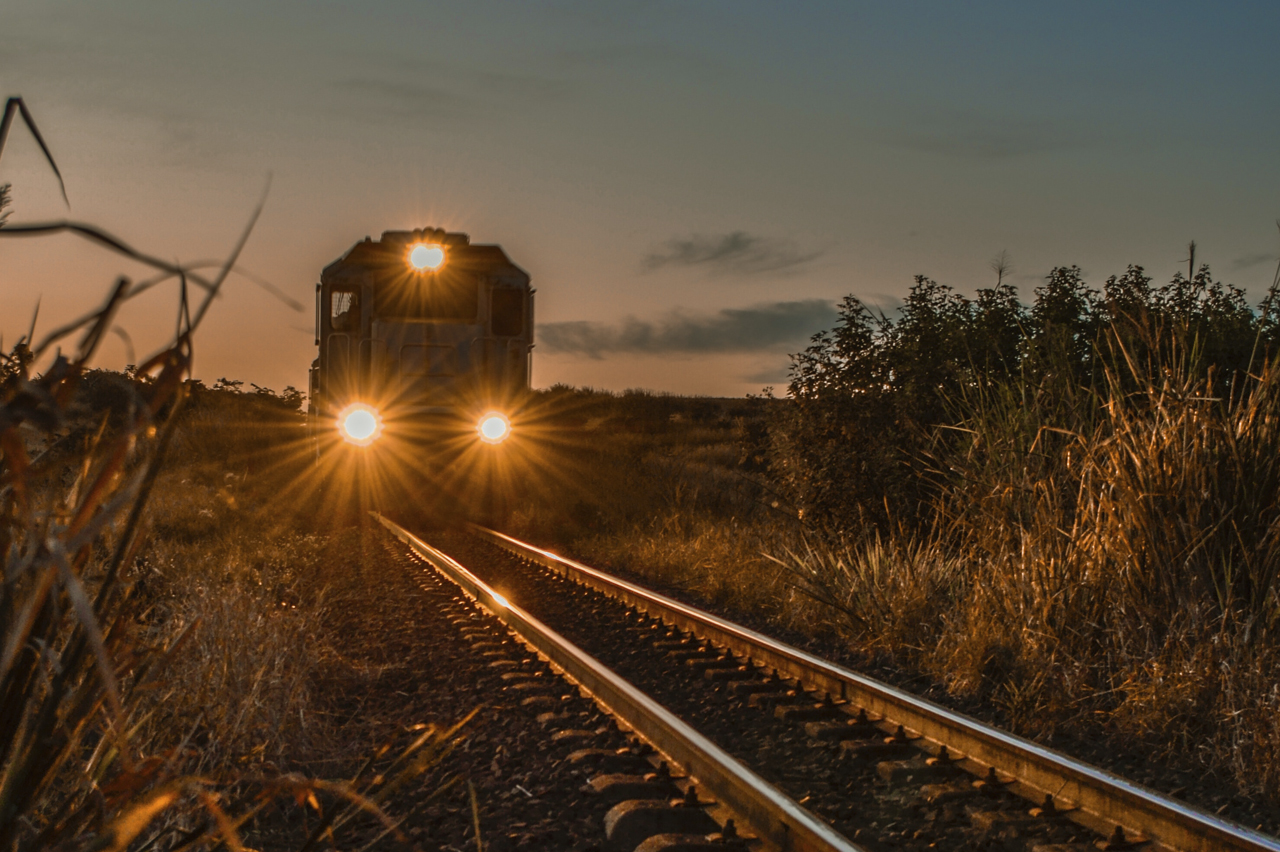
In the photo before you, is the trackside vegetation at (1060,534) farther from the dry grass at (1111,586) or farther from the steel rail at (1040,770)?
the steel rail at (1040,770)

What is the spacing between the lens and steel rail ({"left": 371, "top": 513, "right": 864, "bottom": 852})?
10.5 ft

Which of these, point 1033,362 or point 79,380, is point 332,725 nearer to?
point 79,380

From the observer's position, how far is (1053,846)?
3.26 meters

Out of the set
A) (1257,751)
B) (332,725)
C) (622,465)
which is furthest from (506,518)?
(1257,751)

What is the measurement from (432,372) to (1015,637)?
11.6m

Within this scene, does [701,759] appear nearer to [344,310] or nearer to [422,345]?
[422,345]

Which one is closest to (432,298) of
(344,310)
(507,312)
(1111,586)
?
(507,312)

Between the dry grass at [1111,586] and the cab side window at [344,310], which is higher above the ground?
the cab side window at [344,310]

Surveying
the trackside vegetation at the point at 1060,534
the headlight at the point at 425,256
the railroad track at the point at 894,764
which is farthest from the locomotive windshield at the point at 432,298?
the railroad track at the point at 894,764

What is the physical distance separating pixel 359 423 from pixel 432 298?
2.27 m

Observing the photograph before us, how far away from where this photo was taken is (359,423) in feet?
49.2

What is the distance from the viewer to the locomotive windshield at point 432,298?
15500 millimetres

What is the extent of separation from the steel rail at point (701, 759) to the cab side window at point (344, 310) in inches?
394

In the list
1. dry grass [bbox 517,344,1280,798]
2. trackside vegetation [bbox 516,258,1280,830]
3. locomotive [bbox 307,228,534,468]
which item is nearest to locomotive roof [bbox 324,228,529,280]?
locomotive [bbox 307,228,534,468]
